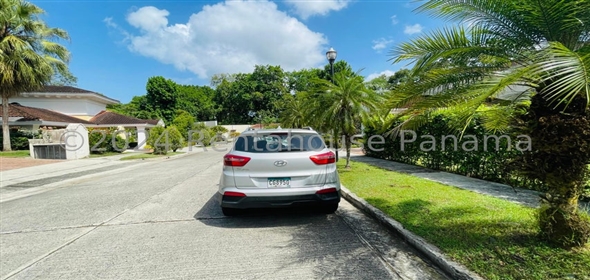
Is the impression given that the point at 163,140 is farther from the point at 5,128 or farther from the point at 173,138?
the point at 5,128

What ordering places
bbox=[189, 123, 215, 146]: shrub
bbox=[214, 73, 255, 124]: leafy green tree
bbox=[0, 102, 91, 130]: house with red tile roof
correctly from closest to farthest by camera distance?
bbox=[0, 102, 91, 130]: house with red tile roof
bbox=[189, 123, 215, 146]: shrub
bbox=[214, 73, 255, 124]: leafy green tree

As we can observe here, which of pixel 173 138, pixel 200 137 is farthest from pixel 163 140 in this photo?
pixel 200 137

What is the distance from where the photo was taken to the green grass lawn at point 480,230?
2832 millimetres

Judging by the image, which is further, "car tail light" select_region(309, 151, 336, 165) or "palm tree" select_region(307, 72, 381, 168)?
"palm tree" select_region(307, 72, 381, 168)

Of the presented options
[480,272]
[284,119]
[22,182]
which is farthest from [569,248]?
[284,119]

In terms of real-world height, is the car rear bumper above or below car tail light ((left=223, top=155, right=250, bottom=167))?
below

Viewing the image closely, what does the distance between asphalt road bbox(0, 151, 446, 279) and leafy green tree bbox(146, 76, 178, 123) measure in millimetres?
46371

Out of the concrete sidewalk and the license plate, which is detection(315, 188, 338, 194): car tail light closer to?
the license plate

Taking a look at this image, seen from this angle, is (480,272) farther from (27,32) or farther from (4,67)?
(27,32)

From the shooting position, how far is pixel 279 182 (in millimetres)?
4535

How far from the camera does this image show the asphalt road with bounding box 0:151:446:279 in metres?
3.24

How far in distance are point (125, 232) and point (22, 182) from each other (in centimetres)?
911

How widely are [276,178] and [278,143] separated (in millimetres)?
695

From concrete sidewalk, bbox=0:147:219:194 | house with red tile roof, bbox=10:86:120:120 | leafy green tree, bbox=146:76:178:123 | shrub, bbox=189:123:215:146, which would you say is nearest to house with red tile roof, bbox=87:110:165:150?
house with red tile roof, bbox=10:86:120:120
